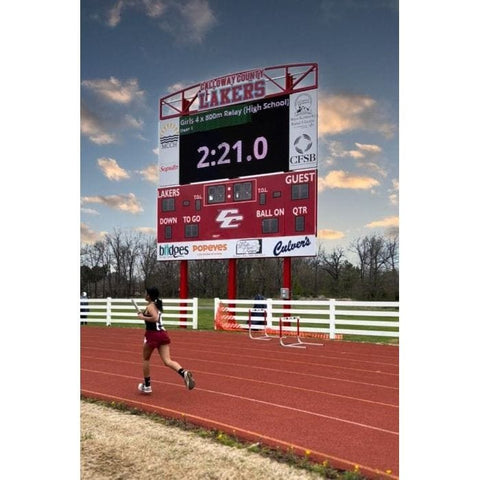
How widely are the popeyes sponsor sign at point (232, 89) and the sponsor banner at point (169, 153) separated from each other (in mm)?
1253

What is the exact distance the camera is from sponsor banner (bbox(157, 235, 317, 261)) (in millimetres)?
17875

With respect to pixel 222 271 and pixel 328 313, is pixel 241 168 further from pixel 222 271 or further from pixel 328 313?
pixel 222 271

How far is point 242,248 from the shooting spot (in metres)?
19.0

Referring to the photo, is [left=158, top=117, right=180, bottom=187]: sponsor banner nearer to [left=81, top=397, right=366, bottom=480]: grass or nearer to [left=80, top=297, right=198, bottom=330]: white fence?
[left=80, top=297, right=198, bottom=330]: white fence

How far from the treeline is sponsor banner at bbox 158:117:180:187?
29417 mm

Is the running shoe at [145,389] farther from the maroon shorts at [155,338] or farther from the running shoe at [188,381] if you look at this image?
the maroon shorts at [155,338]

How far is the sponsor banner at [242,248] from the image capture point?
17875mm

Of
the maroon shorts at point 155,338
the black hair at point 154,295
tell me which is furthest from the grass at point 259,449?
the black hair at point 154,295

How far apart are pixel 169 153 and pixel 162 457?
16.3 metres

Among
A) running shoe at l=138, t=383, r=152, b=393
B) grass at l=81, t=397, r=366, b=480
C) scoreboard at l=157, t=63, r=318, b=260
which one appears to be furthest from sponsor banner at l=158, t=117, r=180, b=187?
grass at l=81, t=397, r=366, b=480

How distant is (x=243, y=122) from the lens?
19.5m
